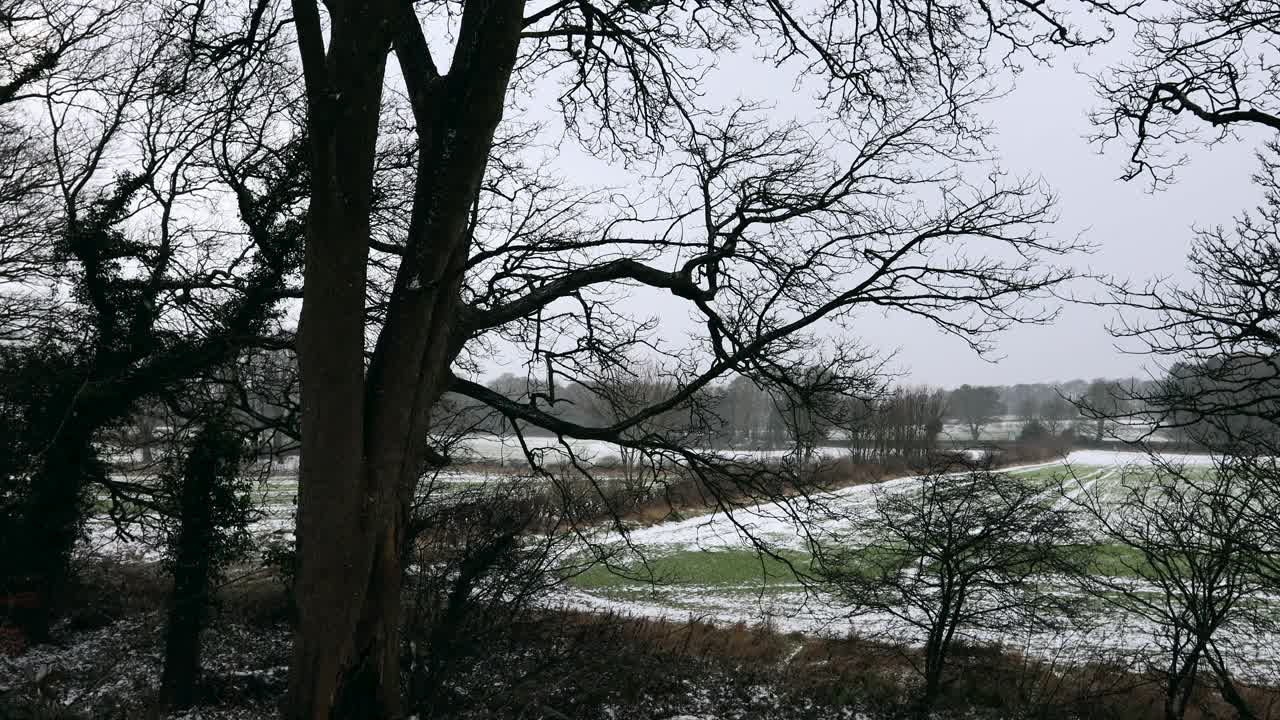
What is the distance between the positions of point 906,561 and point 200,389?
10562 mm

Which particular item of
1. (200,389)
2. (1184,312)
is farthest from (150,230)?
(1184,312)

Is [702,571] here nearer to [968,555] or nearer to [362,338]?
[968,555]

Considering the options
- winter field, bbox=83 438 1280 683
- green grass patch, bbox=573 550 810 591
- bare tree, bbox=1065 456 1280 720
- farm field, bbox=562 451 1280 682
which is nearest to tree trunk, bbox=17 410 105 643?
winter field, bbox=83 438 1280 683

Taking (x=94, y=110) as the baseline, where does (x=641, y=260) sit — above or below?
below

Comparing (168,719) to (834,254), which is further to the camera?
(168,719)

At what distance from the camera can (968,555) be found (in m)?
11.7

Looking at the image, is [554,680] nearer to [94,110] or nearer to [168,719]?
[168,719]

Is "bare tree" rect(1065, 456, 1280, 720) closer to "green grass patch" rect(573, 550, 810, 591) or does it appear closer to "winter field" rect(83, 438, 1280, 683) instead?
"winter field" rect(83, 438, 1280, 683)

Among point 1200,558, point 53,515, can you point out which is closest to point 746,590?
point 1200,558

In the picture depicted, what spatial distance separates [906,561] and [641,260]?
7759mm

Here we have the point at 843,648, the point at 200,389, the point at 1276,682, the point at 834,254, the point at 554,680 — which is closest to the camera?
the point at 834,254

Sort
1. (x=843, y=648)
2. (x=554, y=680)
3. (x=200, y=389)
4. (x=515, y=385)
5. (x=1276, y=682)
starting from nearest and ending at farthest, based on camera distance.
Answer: (x=554, y=680)
(x=200, y=389)
(x=515, y=385)
(x=1276, y=682)
(x=843, y=648)

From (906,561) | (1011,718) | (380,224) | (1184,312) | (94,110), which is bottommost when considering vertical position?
(1011,718)

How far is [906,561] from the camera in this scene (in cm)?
1252
